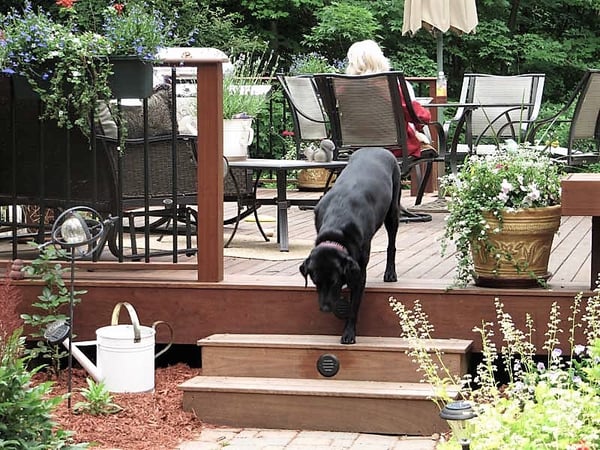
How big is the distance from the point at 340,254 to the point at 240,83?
3.44m

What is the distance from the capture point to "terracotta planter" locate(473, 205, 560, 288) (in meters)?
4.66

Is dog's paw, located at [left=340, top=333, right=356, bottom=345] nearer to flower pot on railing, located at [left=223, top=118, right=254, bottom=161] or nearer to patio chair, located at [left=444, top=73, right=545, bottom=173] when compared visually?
flower pot on railing, located at [left=223, top=118, right=254, bottom=161]

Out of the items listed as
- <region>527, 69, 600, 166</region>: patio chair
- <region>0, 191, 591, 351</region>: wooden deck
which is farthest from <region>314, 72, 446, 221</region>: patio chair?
<region>0, 191, 591, 351</region>: wooden deck

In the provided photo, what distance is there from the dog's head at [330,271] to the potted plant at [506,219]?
0.58 m

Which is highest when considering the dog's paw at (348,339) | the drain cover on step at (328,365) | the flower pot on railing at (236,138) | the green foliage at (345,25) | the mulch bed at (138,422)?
the green foliage at (345,25)

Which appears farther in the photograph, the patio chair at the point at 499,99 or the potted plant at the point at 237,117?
the patio chair at the point at 499,99

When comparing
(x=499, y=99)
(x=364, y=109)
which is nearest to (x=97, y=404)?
(x=364, y=109)

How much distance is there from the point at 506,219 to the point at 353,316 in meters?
0.80

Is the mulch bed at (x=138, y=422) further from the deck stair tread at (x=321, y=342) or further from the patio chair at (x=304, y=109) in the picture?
the patio chair at (x=304, y=109)

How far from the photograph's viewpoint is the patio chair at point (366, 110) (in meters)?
6.67

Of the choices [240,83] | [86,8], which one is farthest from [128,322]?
[86,8]

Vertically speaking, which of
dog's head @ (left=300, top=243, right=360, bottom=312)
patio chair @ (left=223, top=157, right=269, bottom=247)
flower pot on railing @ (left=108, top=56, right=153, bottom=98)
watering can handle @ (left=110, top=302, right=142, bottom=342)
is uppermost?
flower pot on railing @ (left=108, top=56, right=153, bottom=98)

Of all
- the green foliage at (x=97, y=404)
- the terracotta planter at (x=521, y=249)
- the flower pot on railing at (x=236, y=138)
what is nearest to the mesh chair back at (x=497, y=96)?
the flower pot on railing at (x=236, y=138)

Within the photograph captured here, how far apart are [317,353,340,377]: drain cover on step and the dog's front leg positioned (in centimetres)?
9
